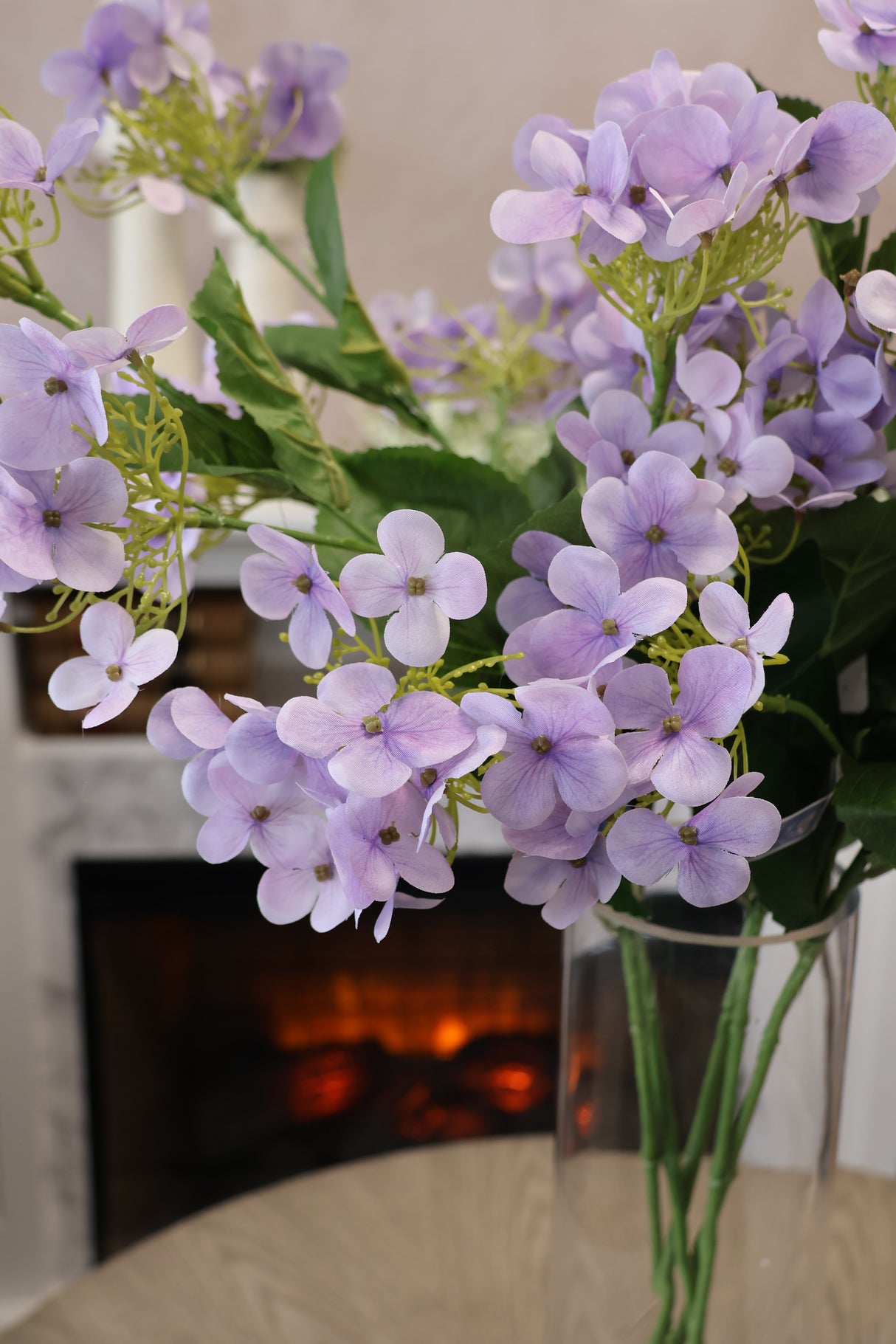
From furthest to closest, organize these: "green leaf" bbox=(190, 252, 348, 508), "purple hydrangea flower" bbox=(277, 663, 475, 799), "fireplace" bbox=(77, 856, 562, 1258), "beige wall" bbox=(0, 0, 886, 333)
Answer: "fireplace" bbox=(77, 856, 562, 1258) < "beige wall" bbox=(0, 0, 886, 333) < "green leaf" bbox=(190, 252, 348, 508) < "purple hydrangea flower" bbox=(277, 663, 475, 799)

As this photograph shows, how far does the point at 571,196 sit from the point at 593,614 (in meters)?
0.11

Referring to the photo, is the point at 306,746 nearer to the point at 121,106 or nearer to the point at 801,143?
the point at 801,143

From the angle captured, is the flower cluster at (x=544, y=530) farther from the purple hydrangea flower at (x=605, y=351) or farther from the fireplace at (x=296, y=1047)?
the fireplace at (x=296, y=1047)

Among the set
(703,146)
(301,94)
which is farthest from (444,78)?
(703,146)

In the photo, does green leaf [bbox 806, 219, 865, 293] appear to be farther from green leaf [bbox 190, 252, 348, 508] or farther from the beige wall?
the beige wall

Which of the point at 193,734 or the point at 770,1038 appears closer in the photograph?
the point at 193,734

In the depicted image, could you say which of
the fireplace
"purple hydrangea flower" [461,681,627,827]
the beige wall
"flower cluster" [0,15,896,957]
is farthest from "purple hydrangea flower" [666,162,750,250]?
the fireplace

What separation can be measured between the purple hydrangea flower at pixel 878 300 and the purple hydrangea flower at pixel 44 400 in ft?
0.59

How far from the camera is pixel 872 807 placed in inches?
12.6

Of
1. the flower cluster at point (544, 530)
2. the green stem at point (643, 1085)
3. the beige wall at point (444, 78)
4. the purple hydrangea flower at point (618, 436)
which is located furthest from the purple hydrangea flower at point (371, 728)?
the beige wall at point (444, 78)

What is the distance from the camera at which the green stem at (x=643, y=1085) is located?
432 millimetres

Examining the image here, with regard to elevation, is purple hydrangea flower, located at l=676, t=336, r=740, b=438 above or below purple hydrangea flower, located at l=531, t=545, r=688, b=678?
above

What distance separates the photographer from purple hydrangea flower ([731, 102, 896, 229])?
0.29 meters

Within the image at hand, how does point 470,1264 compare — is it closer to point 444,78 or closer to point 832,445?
point 832,445
